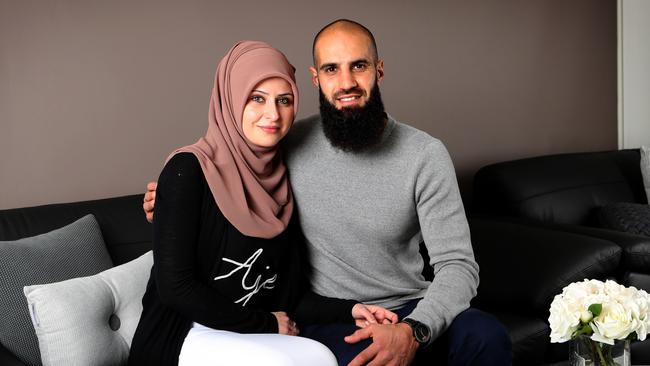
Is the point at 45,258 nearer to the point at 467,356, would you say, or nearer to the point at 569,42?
the point at 467,356

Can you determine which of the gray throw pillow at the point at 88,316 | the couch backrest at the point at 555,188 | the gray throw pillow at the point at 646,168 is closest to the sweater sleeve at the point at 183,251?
the gray throw pillow at the point at 88,316

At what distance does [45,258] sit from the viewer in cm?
206

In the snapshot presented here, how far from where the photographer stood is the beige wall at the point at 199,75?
8.30 feet

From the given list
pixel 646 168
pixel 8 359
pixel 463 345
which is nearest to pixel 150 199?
pixel 8 359

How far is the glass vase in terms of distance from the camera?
1.58 m

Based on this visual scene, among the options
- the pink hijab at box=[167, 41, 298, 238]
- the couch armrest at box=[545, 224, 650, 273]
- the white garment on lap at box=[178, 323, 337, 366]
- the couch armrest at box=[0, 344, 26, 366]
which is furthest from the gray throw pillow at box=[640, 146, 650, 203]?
the couch armrest at box=[0, 344, 26, 366]

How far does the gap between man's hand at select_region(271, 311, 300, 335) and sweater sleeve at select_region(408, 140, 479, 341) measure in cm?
36

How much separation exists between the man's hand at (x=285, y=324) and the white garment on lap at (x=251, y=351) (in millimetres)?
92

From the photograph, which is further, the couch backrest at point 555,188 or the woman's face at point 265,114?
the couch backrest at point 555,188

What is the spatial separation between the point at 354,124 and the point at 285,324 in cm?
57

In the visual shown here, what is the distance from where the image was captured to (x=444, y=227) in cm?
198

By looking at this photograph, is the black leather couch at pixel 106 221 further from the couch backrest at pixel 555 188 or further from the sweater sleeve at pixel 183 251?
the couch backrest at pixel 555 188

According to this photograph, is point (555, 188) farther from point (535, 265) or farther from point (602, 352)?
point (602, 352)

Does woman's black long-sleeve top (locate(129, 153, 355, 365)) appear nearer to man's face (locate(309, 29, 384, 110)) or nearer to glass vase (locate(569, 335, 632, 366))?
man's face (locate(309, 29, 384, 110))
